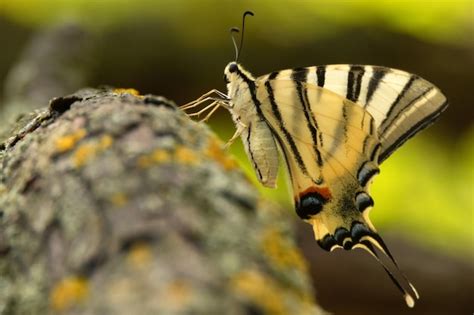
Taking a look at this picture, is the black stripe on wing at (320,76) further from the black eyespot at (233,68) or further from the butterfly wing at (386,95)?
the black eyespot at (233,68)

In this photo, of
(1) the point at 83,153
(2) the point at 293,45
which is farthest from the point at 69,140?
(2) the point at 293,45

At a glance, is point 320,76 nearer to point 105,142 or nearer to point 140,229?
point 105,142

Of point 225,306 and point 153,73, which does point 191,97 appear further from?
point 225,306

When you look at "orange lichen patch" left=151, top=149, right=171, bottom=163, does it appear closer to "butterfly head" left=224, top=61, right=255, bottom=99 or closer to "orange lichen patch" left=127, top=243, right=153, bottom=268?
"orange lichen patch" left=127, top=243, right=153, bottom=268

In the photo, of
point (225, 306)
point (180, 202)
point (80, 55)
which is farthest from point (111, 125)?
point (80, 55)

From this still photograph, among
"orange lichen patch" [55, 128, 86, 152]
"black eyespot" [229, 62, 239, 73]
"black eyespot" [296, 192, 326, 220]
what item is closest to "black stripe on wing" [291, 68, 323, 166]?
"black eyespot" [296, 192, 326, 220]
